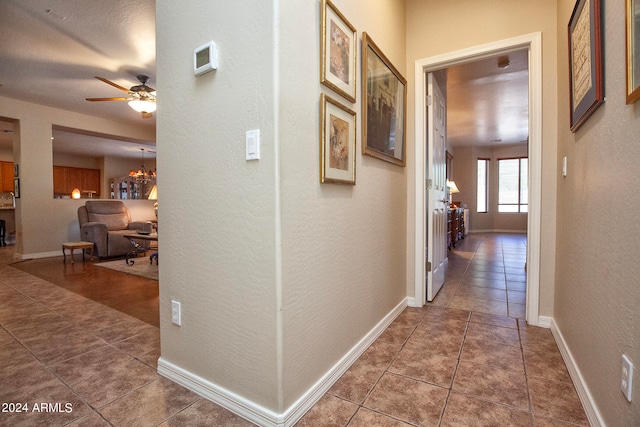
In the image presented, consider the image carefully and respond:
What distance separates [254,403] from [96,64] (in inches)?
163

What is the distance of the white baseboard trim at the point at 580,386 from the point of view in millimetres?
1228

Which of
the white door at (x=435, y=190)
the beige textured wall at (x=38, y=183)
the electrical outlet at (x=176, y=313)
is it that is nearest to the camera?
the electrical outlet at (x=176, y=313)

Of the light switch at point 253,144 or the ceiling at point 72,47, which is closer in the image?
the light switch at point 253,144

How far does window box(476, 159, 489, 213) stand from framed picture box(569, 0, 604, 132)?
27.9 ft

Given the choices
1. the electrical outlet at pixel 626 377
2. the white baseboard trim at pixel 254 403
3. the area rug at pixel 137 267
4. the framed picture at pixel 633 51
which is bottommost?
the area rug at pixel 137 267

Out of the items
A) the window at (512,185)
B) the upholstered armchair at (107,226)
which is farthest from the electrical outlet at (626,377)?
the window at (512,185)

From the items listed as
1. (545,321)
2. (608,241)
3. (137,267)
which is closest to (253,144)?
(608,241)

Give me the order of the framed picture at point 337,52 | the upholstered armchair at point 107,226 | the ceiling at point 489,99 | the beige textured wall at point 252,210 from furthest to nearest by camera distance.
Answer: the upholstered armchair at point 107,226, the ceiling at point 489,99, the framed picture at point 337,52, the beige textured wall at point 252,210

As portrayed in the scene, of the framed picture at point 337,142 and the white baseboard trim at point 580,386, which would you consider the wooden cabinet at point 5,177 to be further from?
the white baseboard trim at point 580,386

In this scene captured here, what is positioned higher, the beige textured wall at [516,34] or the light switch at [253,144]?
the beige textured wall at [516,34]

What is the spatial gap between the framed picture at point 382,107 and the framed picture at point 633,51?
1.13 m

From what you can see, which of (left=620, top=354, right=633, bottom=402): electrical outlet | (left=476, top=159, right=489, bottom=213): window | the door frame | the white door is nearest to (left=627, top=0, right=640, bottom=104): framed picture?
(left=620, top=354, right=633, bottom=402): electrical outlet

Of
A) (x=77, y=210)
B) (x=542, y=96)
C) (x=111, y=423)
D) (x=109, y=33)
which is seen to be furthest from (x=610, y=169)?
(x=77, y=210)

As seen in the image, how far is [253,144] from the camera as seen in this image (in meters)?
1.23
